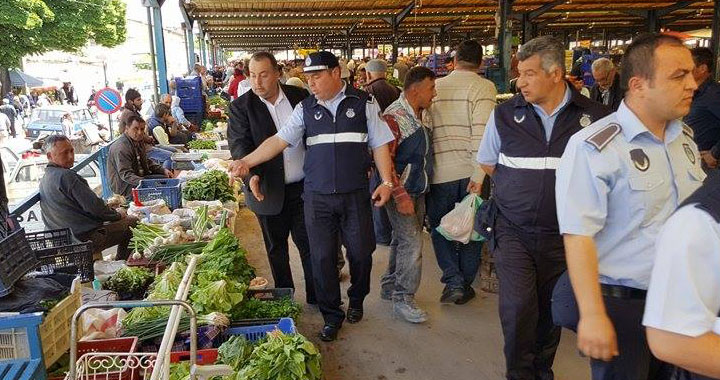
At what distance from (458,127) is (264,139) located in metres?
1.42

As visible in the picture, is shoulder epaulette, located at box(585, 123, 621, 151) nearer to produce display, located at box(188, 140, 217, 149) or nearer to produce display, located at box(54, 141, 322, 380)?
produce display, located at box(54, 141, 322, 380)

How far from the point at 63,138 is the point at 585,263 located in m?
4.24

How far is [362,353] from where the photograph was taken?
3738 millimetres

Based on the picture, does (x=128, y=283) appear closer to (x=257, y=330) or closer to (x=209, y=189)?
(x=257, y=330)

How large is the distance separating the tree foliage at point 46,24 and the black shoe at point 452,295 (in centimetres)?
2532

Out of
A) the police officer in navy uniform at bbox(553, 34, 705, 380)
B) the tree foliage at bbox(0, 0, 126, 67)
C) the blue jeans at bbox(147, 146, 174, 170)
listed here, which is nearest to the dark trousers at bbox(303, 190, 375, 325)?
the police officer in navy uniform at bbox(553, 34, 705, 380)

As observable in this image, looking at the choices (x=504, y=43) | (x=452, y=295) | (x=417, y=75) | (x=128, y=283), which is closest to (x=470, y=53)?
(x=417, y=75)

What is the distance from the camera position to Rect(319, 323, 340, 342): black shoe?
3863 mm

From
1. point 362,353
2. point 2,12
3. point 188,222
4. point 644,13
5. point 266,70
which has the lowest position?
point 362,353

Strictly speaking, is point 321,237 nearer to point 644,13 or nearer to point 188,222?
point 188,222

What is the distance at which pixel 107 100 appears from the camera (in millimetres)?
9211

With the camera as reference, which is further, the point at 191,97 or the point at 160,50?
the point at 191,97

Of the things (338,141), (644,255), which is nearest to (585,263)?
(644,255)

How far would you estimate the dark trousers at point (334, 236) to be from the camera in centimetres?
368
